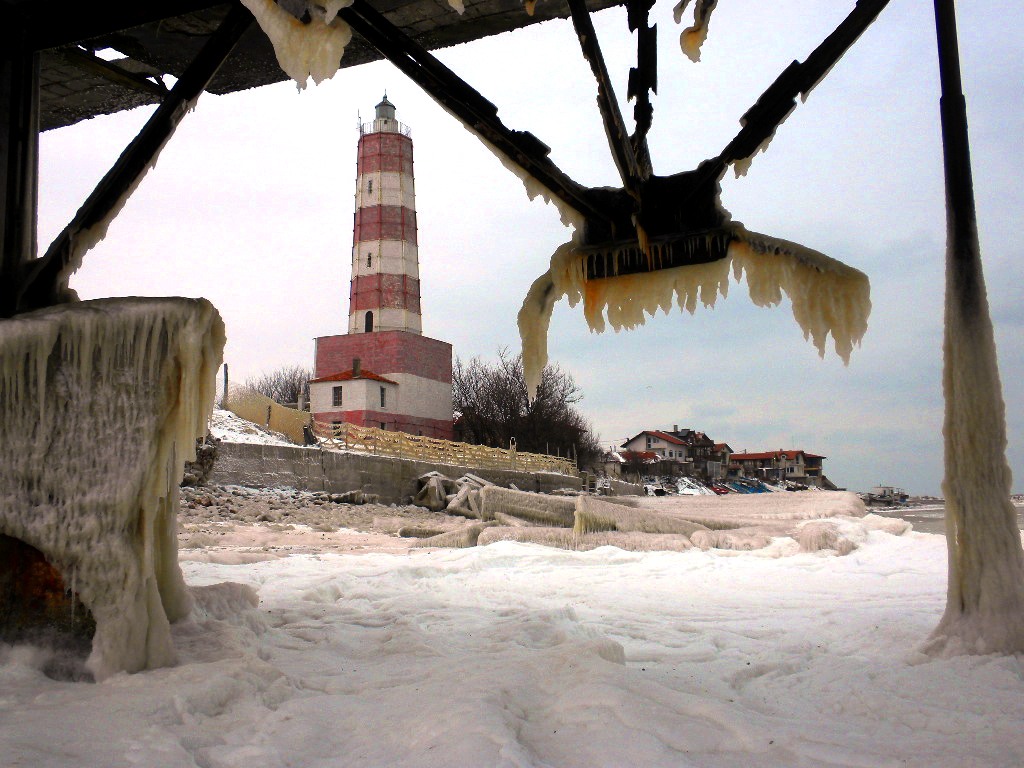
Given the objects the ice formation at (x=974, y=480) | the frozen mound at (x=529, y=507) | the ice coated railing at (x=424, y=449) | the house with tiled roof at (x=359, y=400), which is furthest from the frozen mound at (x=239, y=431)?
the ice formation at (x=974, y=480)

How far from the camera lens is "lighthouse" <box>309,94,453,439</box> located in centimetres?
3616

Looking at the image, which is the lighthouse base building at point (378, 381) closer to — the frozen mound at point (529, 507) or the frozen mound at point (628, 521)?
the frozen mound at point (529, 507)

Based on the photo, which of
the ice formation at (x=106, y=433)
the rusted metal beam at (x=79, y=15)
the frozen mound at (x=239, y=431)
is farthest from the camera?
the frozen mound at (x=239, y=431)

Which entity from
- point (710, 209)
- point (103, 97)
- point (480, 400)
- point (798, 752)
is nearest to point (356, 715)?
point (798, 752)

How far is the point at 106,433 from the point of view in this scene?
3.03 m

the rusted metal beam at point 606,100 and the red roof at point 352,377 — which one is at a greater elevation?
the red roof at point 352,377

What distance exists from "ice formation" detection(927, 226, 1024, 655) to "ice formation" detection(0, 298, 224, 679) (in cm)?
323

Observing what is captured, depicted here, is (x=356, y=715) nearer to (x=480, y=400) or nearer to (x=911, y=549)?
(x=911, y=549)

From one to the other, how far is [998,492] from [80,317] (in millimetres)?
3953

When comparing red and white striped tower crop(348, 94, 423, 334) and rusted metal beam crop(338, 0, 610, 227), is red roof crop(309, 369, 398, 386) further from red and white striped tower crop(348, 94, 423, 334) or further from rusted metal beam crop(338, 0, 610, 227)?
rusted metal beam crop(338, 0, 610, 227)

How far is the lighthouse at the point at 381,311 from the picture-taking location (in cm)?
3616

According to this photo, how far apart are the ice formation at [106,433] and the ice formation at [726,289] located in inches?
66.1

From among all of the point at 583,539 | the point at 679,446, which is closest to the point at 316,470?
the point at 583,539

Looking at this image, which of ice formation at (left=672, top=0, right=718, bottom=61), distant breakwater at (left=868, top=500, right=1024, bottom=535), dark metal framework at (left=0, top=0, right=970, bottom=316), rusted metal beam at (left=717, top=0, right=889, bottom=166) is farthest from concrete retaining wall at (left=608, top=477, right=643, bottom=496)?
rusted metal beam at (left=717, top=0, right=889, bottom=166)
